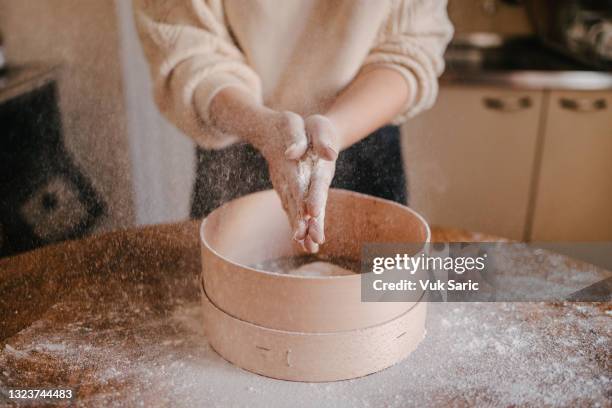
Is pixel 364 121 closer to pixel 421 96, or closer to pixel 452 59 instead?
pixel 421 96

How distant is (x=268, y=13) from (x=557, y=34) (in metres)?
1.18

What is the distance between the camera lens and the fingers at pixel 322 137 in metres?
0.58

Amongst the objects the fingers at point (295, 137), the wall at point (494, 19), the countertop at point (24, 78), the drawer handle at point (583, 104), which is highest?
the fingers at point (295, 137)

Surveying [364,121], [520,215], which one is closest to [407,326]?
[364,121]

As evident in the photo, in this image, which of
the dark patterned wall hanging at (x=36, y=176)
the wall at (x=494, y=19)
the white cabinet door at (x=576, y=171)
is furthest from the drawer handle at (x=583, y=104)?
the dark patterned wall hanging at (x=36, y=176)

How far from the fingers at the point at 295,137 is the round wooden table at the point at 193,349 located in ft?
0.69

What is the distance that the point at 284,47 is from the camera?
2.80ft

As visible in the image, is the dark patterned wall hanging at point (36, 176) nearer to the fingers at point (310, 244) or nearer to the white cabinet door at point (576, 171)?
the fingers at point (310, 244)

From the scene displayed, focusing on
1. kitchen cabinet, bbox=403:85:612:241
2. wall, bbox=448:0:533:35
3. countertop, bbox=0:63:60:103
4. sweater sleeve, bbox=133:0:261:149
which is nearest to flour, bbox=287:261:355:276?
sweater sleeve, bbox=133:0:261:149

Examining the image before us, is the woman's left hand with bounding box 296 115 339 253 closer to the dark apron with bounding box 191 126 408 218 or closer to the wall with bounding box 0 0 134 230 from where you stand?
the dark apron with bounding box 191 126 408 218

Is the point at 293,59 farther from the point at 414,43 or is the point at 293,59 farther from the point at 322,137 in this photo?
the point at 322,137

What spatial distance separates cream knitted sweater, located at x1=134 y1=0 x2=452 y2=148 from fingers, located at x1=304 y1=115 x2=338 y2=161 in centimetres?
22

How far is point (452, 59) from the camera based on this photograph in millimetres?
1540

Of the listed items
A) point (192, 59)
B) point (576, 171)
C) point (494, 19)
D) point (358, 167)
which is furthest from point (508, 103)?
point (192, 59)
